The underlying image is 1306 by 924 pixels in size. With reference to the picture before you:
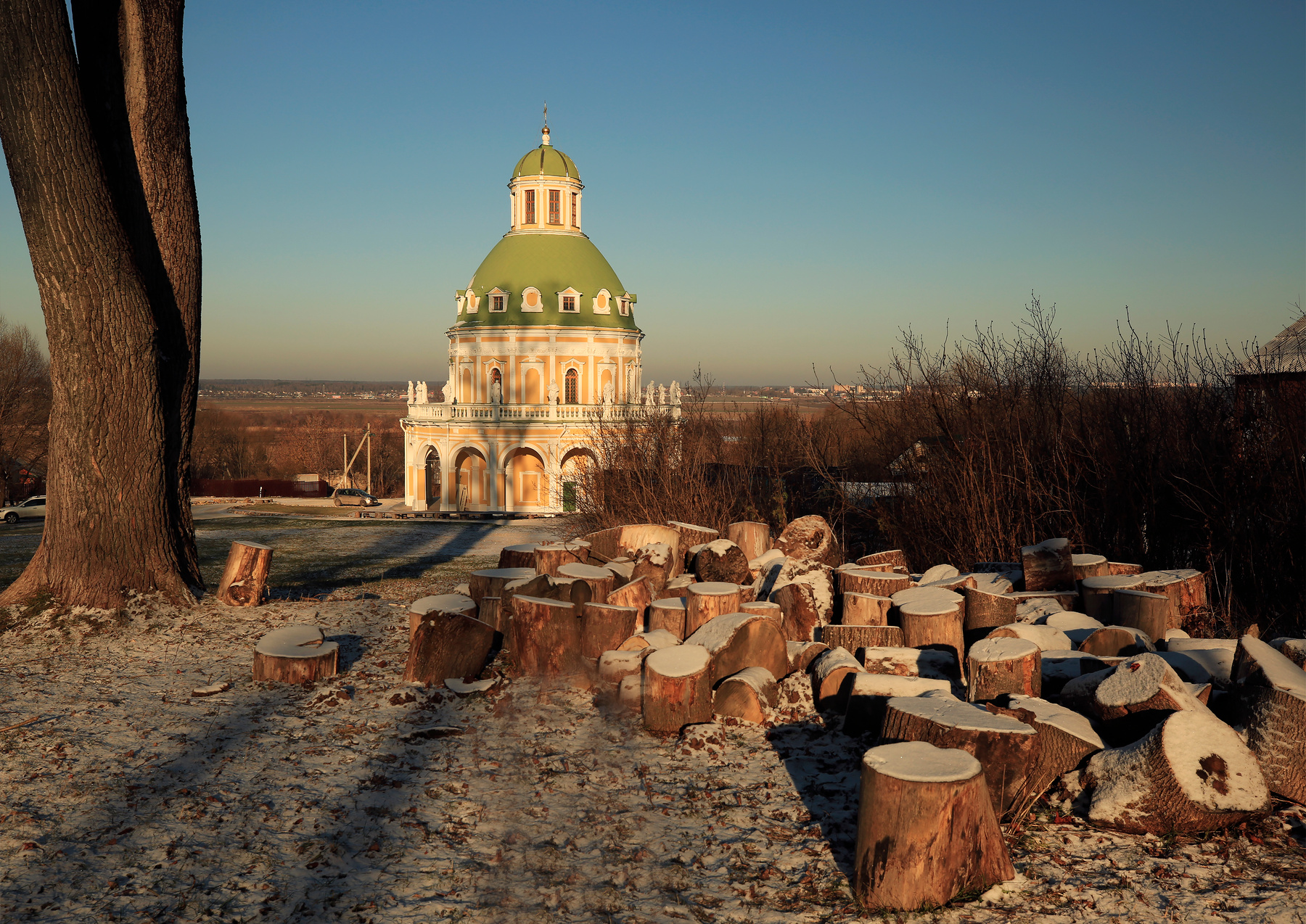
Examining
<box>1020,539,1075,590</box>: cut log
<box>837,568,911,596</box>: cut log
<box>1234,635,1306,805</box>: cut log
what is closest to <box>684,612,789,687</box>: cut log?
<box>837,568,911,596</box>: cut log

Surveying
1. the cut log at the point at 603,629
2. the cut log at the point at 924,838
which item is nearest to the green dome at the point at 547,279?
the cut log at the point at 603,629

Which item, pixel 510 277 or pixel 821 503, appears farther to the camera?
pixel 510 277

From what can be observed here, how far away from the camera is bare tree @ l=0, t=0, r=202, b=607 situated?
23.2 feet

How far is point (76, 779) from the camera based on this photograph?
14.8ft

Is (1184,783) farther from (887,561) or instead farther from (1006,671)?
(887,561)

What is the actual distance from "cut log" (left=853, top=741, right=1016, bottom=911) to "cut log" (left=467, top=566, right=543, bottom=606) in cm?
385

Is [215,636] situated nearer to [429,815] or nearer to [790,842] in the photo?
[429,815]

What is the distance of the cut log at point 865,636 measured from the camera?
626 centimetres

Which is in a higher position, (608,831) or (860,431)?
(860,431)

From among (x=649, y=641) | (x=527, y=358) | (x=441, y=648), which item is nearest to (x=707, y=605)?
(x=649, y=641)

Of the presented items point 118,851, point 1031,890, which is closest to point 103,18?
point 118,851

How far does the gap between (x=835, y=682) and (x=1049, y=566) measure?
213 cm

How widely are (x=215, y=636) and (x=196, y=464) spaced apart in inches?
2775

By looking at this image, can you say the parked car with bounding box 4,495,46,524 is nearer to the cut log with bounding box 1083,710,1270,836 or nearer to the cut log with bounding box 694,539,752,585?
the cut log with bounding box 694,539,752,585
